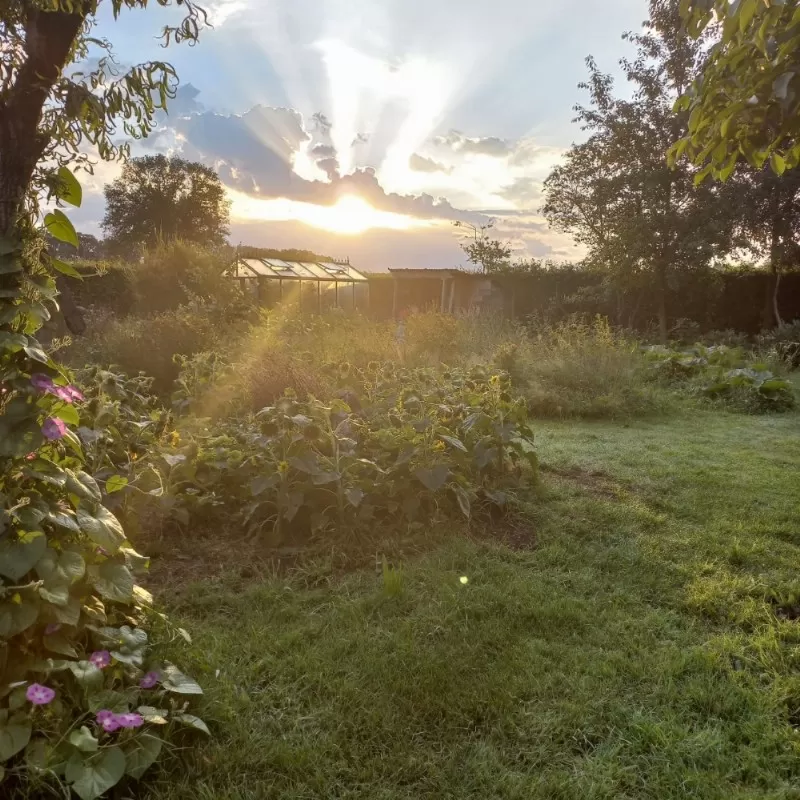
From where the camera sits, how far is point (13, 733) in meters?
1.37

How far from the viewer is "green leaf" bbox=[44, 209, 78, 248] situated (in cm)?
166

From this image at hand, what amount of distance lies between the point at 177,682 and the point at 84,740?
1.06ft

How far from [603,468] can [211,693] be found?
12.1ft

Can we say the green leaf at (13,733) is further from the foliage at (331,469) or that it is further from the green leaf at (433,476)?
the green leaf at (433,476)

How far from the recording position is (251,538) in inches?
124

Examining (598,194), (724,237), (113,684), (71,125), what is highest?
(598,194)

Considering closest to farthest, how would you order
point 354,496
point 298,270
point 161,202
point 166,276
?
point 354,496
point 166,276
point 298,270
point 161,202

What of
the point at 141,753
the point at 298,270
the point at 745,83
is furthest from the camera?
the point at 298,270

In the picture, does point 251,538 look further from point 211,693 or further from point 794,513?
point 794,513

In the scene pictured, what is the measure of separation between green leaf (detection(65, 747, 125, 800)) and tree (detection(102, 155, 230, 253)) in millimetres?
Result: 33180

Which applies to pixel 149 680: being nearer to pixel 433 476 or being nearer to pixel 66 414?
pixel 66 414

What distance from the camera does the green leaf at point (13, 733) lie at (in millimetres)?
1344

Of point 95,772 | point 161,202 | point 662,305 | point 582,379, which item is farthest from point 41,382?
point 161,202

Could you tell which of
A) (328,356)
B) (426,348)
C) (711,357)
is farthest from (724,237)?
(328,356)
